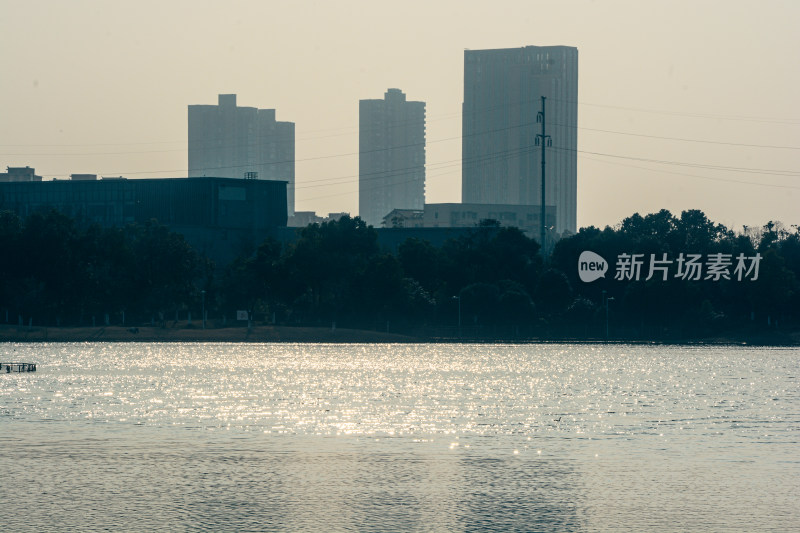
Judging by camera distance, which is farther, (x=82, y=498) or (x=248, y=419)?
(x=248, y=419)

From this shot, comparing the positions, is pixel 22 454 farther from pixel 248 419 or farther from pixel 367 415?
pixel 367 415

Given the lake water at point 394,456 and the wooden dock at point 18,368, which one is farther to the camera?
the wooden dock at point 18,368

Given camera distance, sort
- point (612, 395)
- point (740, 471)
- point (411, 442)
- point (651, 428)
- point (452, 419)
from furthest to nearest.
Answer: point (612, 395) → point (452, 419) → point (651, 428) → point (411, 442) → point (740, 471)

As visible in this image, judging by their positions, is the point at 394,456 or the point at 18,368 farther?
the point at 18,368

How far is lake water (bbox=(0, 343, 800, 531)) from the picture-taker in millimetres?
41375

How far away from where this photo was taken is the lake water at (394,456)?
4138 centimetres

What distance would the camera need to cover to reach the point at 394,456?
189ft

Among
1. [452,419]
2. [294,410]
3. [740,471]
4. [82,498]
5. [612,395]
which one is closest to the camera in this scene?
[82,498]

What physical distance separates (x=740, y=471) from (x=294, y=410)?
39.6 meters

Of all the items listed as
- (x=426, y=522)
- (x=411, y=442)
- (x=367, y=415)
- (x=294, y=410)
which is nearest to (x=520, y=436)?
(x=411, y=442)

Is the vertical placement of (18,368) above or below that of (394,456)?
below

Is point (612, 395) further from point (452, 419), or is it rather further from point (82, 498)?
point (82, 498)

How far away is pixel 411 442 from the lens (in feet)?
210

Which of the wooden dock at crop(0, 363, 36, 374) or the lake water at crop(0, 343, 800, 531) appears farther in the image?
the wooden dock at crop(0, 363, 36, 374)
